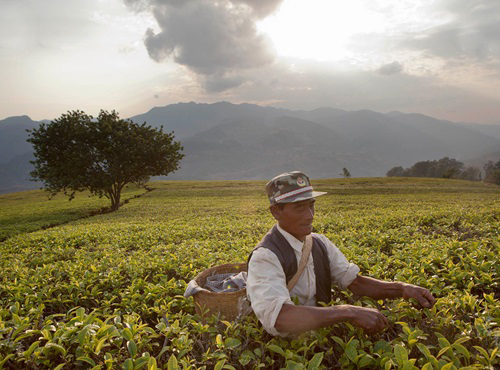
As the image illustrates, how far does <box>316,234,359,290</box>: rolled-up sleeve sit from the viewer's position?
4133 mm

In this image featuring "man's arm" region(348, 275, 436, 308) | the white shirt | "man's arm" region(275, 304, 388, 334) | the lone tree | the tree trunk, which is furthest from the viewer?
the tree trunk

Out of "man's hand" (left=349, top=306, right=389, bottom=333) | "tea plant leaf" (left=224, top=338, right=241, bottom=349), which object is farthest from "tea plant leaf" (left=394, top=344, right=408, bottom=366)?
"tea plant leaf" (left=224, top=338, right=241, bottom=349)

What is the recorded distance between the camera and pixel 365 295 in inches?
163

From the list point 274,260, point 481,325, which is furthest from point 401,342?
point 274,260

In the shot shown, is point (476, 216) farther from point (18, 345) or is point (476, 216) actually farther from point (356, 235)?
point (18, 345)

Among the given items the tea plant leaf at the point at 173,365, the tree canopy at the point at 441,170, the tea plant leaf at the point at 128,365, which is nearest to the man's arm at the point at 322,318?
the tea plant leaf at the point at 173,365

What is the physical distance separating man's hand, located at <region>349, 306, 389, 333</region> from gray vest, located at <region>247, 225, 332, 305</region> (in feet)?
2.78

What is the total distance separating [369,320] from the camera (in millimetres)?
3072

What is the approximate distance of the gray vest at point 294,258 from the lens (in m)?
3.58

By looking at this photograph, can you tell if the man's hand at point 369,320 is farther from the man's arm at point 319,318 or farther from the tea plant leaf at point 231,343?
the tea plant leaf at point 231,343

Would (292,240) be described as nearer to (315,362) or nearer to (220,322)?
(315,362)

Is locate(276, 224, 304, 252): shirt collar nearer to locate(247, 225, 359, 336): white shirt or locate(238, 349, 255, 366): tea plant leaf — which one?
locate(247, 225, 359, 336): white shirt

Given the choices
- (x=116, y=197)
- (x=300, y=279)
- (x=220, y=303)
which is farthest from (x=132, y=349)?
(x=116, y=197)

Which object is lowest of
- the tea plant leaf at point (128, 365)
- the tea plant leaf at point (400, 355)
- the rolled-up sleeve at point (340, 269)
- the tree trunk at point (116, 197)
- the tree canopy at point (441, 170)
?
the tree trunk at point (116, 197)
